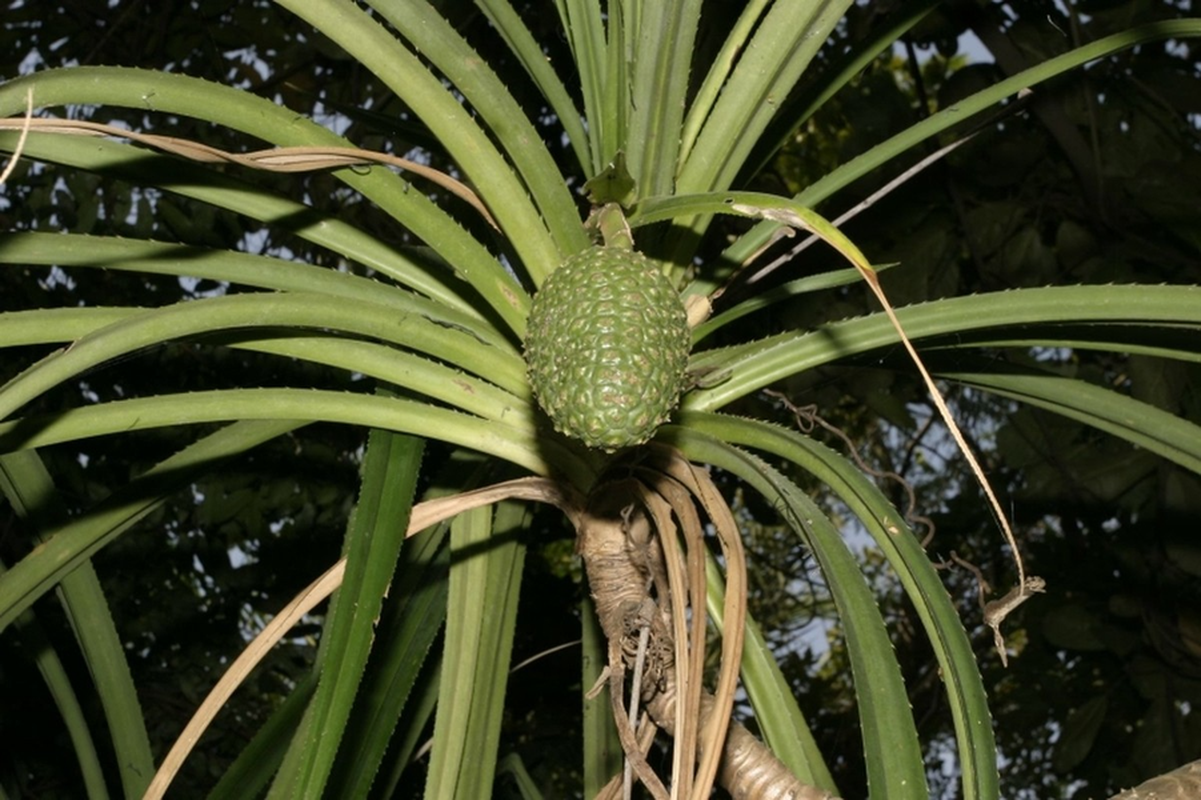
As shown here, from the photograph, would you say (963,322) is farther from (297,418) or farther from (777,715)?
(297,418)

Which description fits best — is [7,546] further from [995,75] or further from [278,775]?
[995,75]

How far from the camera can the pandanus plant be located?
1.84ft

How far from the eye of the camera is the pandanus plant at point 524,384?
22.1 inches

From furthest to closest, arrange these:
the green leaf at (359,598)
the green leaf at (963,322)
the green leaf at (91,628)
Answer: the green leaf at (91,628) < the green leaf at (963,322) < the green leaf at (359,598)

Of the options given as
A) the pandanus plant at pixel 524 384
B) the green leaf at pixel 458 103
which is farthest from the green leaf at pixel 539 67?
the green leaf at pixel 458 103

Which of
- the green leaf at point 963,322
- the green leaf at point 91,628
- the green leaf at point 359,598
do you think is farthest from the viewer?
the green leaf at point 91,628

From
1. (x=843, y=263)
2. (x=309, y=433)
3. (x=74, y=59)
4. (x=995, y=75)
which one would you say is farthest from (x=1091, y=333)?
(x=74, y=59)

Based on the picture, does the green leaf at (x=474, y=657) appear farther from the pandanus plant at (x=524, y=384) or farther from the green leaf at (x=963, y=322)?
the green leaf at (x=963, y=322)

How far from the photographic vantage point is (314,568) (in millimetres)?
1762

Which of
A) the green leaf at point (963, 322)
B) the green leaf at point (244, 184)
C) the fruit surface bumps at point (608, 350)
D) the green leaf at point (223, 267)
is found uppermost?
the green leaf at point (244, 184)

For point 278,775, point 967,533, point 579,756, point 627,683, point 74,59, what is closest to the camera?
point 278,775

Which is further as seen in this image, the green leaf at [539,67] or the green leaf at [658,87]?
the green leaf at [539,67]

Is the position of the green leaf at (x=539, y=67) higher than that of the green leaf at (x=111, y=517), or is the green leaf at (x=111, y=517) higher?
the green leaf at (x=539, y=67)

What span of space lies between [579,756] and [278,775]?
1253mm
